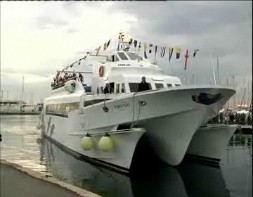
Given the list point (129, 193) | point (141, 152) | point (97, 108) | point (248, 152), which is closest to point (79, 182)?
point (129, 193)

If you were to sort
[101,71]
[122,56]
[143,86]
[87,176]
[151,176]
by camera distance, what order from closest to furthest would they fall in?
[87,176], [151,176], [143,86], [122,56], [101,71]

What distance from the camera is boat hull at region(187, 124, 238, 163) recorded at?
21609mm

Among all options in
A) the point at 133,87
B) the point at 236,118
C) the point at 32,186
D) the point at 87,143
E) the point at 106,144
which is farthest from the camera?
the point at 236,118

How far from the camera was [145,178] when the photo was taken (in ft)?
58.4

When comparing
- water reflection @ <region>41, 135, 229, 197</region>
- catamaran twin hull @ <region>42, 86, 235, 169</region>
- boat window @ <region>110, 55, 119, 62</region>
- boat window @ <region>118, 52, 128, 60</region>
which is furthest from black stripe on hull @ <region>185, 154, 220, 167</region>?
boat window @ <region>110, 55, 119, 62</region>

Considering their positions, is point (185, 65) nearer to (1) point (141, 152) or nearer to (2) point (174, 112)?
(2) point (174, 112)

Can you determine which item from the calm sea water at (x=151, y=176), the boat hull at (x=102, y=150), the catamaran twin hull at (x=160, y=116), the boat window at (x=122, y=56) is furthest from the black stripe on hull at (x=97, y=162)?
the boat window at (x=122, y=56)

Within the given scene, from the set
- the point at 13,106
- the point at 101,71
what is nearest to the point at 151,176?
the point at 101,71

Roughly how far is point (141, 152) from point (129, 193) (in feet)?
23.0

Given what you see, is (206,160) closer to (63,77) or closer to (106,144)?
(106,144)

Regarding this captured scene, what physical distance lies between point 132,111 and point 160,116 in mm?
1163

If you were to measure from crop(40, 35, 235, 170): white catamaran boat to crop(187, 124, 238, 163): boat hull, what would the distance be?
275 centimetres

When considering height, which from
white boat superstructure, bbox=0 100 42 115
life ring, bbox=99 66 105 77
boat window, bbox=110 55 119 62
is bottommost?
white boat superstructure, bbox=0 100 42 115

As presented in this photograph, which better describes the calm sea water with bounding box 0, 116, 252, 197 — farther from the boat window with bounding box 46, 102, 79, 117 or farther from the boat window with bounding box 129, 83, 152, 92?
the boat window with bounding box 129, 83, 152, 92
